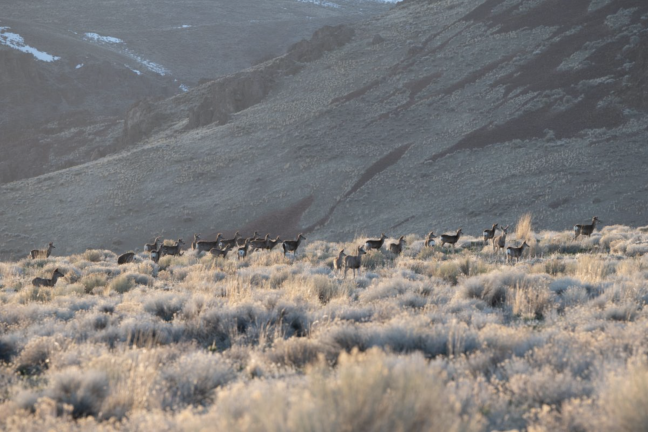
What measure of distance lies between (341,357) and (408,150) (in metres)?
45.5

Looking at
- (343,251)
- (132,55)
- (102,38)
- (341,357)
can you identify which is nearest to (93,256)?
(343,251)

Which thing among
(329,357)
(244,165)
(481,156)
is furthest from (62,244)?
(329,357)

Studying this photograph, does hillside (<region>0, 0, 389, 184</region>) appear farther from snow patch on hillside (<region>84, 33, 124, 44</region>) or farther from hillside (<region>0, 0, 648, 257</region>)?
hillside (<region>0, 0, 648, 257</region>)

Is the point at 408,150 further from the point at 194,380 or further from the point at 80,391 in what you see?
the point at 80,391

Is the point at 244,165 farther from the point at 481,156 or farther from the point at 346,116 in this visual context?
the point at 481,156

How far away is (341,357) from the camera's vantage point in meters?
4.48

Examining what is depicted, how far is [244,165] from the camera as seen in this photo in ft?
173

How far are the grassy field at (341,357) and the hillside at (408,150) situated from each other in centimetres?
2451

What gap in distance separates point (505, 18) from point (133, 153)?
50531 millimetres

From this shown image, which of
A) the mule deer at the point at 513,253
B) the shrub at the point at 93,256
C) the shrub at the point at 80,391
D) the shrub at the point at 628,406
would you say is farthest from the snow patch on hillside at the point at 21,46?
the shrub at the point at 628,406

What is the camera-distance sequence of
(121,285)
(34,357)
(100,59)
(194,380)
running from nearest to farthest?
(194,380), (34,357), (121,285), (100,59)

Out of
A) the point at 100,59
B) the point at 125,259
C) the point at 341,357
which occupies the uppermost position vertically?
the point at 100,59

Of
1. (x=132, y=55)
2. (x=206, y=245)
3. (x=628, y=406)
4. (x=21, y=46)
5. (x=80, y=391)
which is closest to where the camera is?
(x=628, y=406)

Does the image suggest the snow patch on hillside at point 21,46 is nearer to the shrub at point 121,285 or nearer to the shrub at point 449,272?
the shrub at point 121,285
